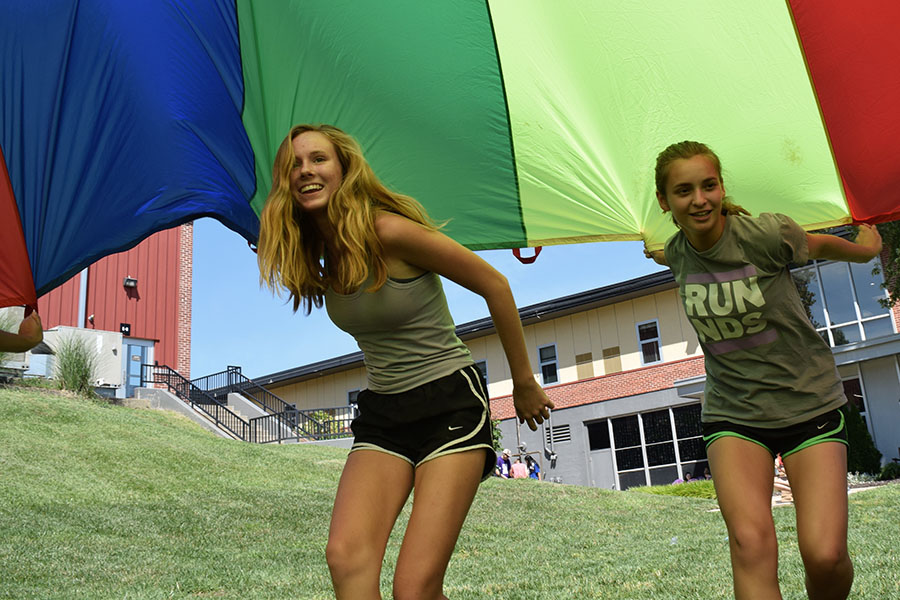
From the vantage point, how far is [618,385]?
28891 millimetres

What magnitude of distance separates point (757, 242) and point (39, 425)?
1610 cm

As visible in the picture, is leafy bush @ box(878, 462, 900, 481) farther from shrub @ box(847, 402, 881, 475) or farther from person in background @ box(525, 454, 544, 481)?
person in background @ box(525, 454, 544, 481)

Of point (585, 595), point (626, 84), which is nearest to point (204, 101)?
point (626, 84)

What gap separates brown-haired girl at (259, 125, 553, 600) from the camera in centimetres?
295

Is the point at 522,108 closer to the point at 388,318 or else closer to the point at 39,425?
the point at 388,318

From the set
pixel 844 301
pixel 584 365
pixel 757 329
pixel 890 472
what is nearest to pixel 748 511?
pixel 757 329

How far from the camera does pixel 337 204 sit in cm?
333

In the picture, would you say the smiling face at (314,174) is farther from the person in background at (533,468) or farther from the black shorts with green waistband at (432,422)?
the person in background at (533,468)

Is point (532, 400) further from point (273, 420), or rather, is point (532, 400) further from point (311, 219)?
point (273, 420)

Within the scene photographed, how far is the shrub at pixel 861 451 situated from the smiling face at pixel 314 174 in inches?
845

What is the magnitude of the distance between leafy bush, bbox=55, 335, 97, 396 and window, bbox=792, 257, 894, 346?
67.9ft

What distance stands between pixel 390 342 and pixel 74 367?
22071 mm

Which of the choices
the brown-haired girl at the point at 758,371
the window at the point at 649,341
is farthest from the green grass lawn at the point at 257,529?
the window at the point at 649,341

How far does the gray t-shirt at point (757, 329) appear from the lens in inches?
141
